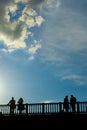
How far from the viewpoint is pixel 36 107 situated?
45062 mm

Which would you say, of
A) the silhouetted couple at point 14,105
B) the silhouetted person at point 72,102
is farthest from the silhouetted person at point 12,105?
the silhouetted person at point 72,102

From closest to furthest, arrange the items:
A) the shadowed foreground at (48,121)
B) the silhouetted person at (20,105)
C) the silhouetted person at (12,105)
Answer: the shadowed foreground at (48,121) < the silhouetted person at (20,105) < the silhouetted person at (12,105)

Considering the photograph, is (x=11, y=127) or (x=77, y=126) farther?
(x=11, y=127)

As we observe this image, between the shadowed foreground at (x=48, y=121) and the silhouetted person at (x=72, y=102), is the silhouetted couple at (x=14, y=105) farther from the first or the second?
the silhouetted person at (x=72, y=102)

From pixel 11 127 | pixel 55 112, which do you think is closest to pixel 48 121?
pixel 55 112

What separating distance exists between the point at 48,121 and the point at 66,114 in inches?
77.9

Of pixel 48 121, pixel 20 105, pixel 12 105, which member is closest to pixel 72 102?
pixel 48 121

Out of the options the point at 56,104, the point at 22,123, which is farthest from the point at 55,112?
the point at 22,123

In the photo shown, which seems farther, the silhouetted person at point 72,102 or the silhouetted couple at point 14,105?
the silhouetted couple at point 14,105

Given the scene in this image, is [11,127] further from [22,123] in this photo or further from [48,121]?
[48,121]

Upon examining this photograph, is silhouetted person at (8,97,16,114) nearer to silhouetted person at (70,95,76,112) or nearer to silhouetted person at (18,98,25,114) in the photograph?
silhouetted person at (18,98,25,114)

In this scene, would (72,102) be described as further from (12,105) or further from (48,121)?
(12,105)

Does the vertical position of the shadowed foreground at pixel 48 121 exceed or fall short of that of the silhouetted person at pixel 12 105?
it falls short

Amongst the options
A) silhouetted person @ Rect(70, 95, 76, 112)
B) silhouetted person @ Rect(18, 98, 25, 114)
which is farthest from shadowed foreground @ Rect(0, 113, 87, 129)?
silhouetted person @ Rect(18, 98, 25, 114)
